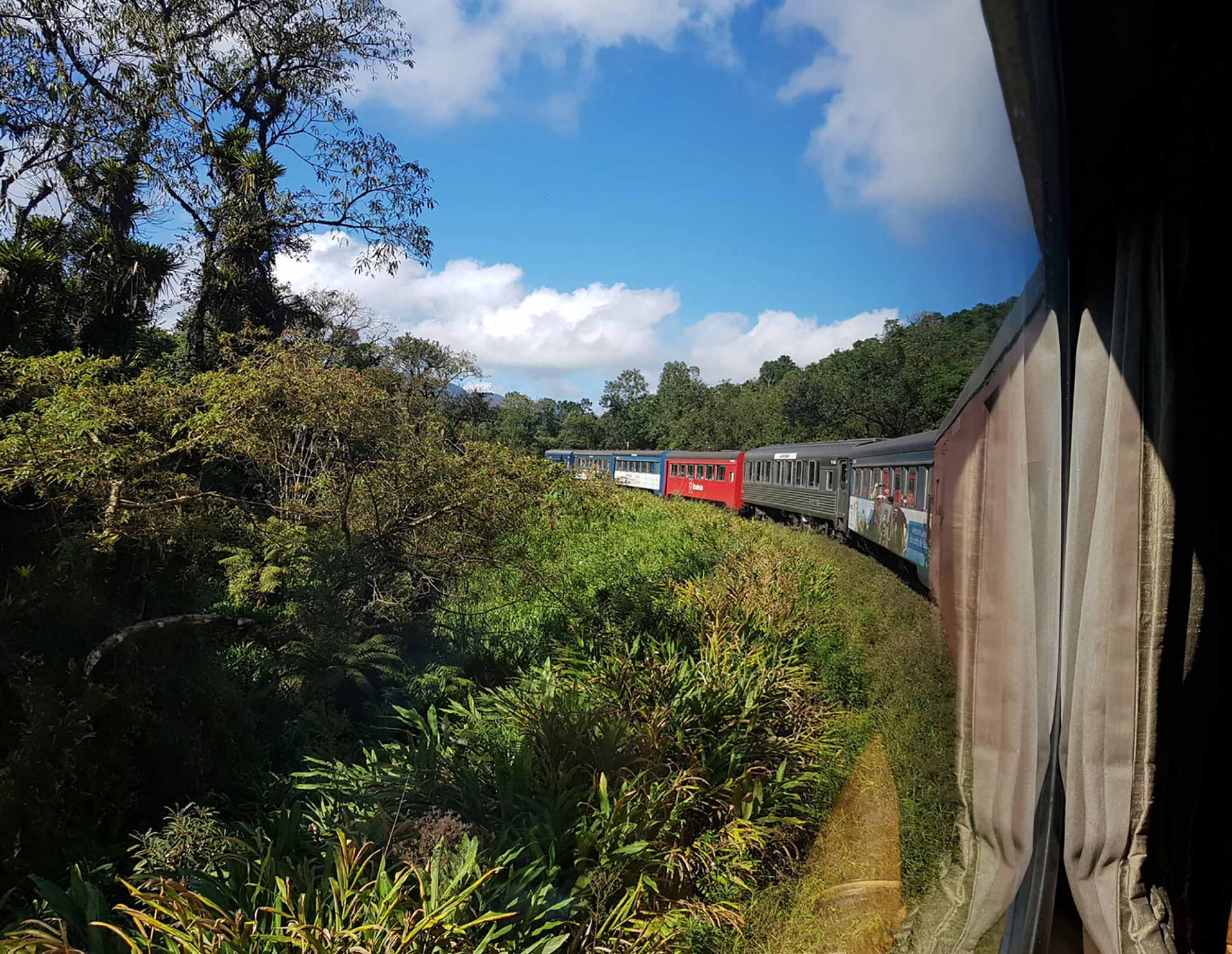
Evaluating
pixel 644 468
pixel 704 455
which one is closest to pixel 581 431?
pixel 644 468

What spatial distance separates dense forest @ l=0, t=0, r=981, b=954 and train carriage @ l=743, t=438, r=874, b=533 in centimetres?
32

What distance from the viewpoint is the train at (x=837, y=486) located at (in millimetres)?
1592

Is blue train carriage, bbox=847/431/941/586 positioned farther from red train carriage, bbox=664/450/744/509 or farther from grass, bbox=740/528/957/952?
red train carriage, bbox=664/450/744/509

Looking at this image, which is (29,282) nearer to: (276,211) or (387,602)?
(276,211)

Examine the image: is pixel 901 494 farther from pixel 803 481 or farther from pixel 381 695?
pixel 803 481

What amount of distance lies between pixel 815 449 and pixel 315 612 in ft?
10.3

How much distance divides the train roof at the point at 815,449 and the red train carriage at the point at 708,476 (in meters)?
0.97

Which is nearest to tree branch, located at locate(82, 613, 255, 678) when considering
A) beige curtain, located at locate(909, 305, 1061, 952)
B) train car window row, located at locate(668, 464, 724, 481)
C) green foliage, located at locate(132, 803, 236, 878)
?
green foliage, located at locate(132, 803, 236, 878)

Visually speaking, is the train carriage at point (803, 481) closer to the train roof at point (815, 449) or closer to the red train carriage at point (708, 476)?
the train roof at point (815, 449)

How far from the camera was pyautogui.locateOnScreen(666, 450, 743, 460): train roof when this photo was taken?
53.4 feet

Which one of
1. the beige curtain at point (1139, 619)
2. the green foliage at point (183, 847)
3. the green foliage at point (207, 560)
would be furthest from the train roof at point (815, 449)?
the green foliage at point (183, 847)

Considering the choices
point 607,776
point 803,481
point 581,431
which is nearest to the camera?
point 607,776

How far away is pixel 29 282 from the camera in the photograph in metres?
4.40

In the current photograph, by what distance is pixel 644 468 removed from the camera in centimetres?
2188
